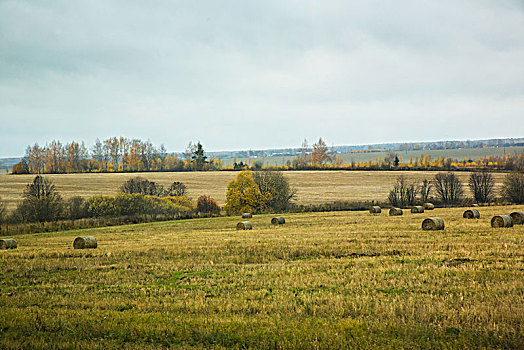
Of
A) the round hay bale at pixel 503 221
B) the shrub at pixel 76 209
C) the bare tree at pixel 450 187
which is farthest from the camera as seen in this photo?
the bare tree at pixel 450 187

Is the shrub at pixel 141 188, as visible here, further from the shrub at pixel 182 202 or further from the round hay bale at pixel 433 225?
the round hay bale at pixel 433 225

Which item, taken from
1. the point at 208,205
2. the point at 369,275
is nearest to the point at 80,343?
the point at 369,275

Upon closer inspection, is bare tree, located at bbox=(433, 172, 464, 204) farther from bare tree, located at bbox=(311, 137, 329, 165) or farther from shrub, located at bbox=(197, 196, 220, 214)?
bare tree, located at bbox=(311, 137, 329, 165)

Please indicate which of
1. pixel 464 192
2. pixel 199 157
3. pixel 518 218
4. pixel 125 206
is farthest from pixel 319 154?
pixel 518 218

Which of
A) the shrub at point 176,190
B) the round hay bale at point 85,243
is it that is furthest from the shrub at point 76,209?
the round hay bale at point 85,243

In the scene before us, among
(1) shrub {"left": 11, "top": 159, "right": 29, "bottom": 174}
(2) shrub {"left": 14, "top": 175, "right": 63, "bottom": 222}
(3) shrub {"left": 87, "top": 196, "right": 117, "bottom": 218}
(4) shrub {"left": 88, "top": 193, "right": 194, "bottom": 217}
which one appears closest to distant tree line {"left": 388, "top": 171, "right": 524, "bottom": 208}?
(4) shrub {"left": 88, "top": 193, "right": 194, "bottom": 217}

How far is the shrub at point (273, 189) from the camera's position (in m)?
63.6

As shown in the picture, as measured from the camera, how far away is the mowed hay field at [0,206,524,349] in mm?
7207

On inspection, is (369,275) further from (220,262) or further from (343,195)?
(343,195)

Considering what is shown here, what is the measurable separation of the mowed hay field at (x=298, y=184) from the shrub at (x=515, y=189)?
62.8ft

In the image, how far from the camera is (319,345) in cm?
681

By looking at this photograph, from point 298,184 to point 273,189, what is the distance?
97.2 ft

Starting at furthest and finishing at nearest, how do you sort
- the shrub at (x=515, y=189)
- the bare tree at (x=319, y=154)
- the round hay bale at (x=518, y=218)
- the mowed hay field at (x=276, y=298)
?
the bare tree at (x=319, y=154) < the shrub at (x=515, y=189) < the round hay bale at (x=518, y=218) < the mowed hay field at (x=276, y=298)

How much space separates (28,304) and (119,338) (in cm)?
378
